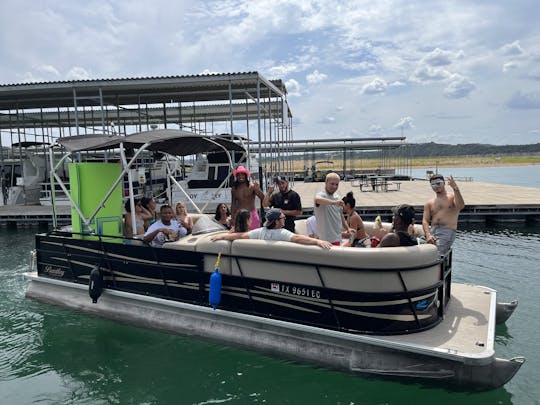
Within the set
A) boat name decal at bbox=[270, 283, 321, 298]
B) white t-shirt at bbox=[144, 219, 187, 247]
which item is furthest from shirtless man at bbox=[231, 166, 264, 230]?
boat name decal at bbox=[270, 283, 321, 298]

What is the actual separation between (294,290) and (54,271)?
4678mm

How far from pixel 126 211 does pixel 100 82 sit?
30.3 ft

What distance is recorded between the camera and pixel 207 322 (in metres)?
5.67

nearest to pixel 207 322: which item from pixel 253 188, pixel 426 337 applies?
pixel 253 188

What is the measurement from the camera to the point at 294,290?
4.94m

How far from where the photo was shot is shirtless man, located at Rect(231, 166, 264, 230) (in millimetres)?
6500

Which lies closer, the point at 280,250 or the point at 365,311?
the point at 365,311

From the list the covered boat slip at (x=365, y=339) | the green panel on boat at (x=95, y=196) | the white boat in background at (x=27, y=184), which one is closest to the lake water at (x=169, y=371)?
the covered boat slip at (x=365, y=339)

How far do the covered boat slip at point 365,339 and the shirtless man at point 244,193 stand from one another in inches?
63.0

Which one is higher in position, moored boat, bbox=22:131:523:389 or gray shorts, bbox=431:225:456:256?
gray shorts, bbox=431:225:456:256

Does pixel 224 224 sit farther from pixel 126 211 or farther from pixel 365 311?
pixel 365 311

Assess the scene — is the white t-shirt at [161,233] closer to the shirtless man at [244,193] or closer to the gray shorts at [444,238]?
the shirtless man at [244,193]

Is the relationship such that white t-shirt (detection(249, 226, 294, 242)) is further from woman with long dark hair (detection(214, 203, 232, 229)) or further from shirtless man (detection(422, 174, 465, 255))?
woman with long dark hair (detection(214, 203, 232, 229))

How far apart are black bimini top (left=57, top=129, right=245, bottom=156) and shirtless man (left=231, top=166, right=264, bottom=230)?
48cm
